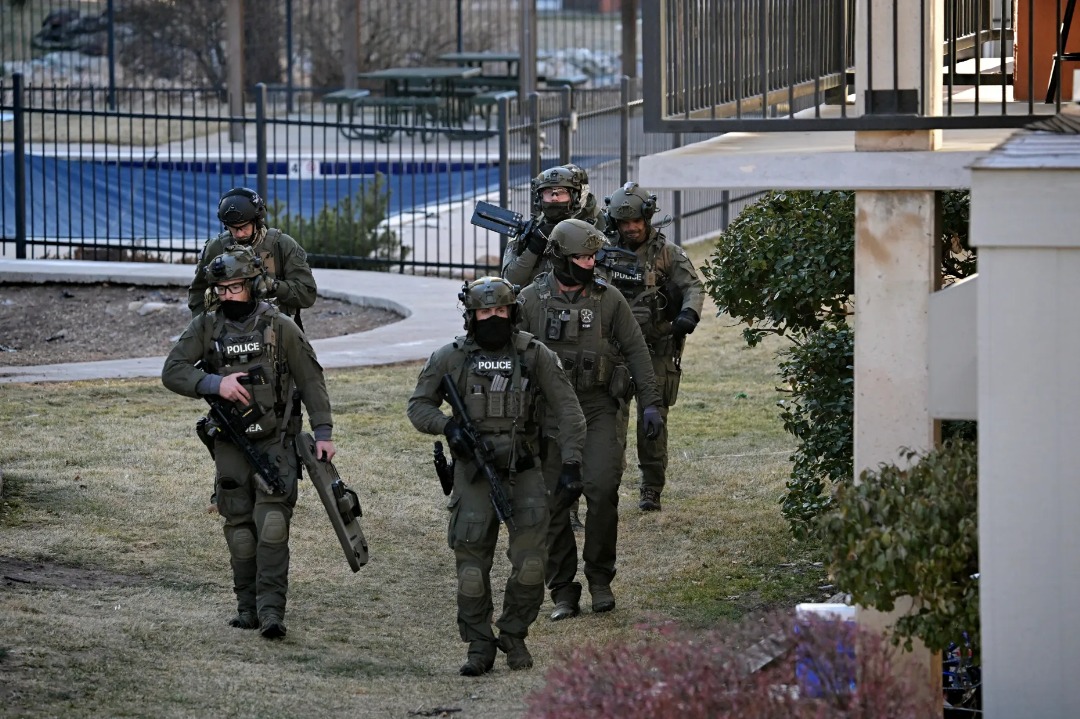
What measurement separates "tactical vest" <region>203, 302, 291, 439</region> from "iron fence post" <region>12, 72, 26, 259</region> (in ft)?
41.5

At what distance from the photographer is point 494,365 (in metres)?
7.02

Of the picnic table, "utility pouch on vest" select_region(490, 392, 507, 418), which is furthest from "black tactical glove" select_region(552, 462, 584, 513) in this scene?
the picnic table

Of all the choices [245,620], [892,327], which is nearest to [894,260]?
[892,327]

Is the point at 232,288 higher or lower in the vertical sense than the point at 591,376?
higher

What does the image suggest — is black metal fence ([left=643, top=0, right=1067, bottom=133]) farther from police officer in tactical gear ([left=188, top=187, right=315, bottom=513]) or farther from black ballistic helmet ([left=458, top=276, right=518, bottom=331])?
police officer in tactical gear ([left=188, top=187, right=315, bottom=513])

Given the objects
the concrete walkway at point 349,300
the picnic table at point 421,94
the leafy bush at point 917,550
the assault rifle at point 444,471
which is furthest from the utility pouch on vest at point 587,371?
the picnic table at point 421,94

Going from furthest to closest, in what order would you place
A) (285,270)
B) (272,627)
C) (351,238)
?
(351,238) < (285,270) < (272,627)

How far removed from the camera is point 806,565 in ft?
29.0

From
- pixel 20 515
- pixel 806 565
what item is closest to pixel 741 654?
pixel 806 565

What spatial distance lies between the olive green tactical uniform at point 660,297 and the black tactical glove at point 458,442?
99.3 inches

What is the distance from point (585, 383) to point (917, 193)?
261 cm

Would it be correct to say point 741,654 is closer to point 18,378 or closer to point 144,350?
point 18,378

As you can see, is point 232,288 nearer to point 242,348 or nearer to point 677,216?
point 242,348

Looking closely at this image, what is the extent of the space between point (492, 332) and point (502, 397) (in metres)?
0.27
